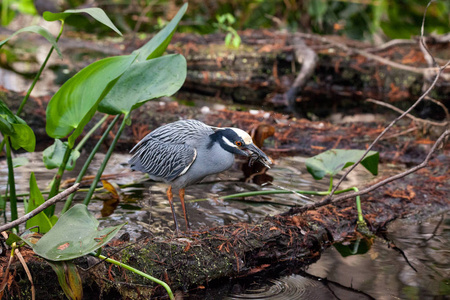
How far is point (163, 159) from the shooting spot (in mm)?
3643

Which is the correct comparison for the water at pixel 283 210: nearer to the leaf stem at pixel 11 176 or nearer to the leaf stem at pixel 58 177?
the leaf stem at pixel 58 177

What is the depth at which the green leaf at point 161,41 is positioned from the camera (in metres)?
2.92

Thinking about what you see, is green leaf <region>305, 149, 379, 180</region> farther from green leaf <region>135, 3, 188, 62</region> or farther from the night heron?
green leaf <region>135, 3, 188, 62</region>

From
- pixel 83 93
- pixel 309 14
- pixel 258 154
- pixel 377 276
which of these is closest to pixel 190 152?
pixel 258 154

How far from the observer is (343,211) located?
12.8 ft

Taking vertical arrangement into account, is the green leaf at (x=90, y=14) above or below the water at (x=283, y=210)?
above

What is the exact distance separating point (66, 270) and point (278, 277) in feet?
4.24

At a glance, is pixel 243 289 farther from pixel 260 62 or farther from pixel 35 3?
pixel 35 3

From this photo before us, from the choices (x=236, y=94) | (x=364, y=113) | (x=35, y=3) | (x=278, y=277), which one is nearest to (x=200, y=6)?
(x=35, y=3)

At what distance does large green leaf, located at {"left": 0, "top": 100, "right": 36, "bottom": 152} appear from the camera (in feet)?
8.23

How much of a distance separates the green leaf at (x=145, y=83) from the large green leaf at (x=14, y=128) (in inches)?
15.5

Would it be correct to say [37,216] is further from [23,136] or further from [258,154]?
[258,154]

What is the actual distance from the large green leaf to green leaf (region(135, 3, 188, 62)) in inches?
29.1

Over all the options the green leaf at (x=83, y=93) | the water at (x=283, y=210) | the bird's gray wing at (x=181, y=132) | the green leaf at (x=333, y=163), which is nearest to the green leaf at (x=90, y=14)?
the green leaf at (x=83, y=93)
